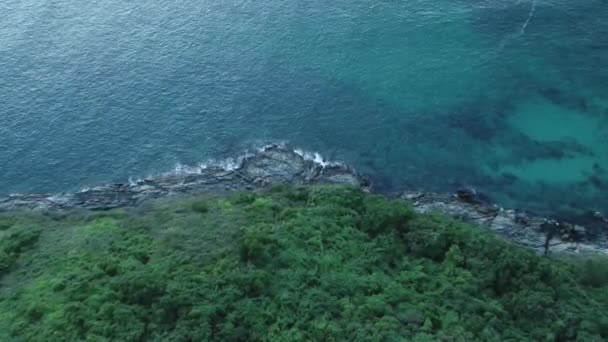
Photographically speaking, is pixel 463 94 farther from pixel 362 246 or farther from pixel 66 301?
pixel 66 301

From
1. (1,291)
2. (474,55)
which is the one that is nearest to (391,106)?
(474,55)

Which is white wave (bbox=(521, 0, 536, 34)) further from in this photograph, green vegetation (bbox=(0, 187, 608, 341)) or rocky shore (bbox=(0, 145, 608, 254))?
green vegetation (bbox=(0, 187, 608, 341))

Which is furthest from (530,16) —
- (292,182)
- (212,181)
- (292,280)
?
(292,280)

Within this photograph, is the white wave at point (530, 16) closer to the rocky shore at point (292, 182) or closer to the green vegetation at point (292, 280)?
the rocky shore at point (292, 182)

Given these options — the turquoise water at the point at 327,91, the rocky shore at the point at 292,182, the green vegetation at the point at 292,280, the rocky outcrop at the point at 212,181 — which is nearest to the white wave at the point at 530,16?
the turquoise water at the point at 327,91

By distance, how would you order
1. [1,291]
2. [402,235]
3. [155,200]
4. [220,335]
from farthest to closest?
[155,200], [402,235], [1,291], [220,335]

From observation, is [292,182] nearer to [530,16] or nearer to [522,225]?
[522,225]

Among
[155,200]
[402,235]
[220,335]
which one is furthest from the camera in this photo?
[155,200]
